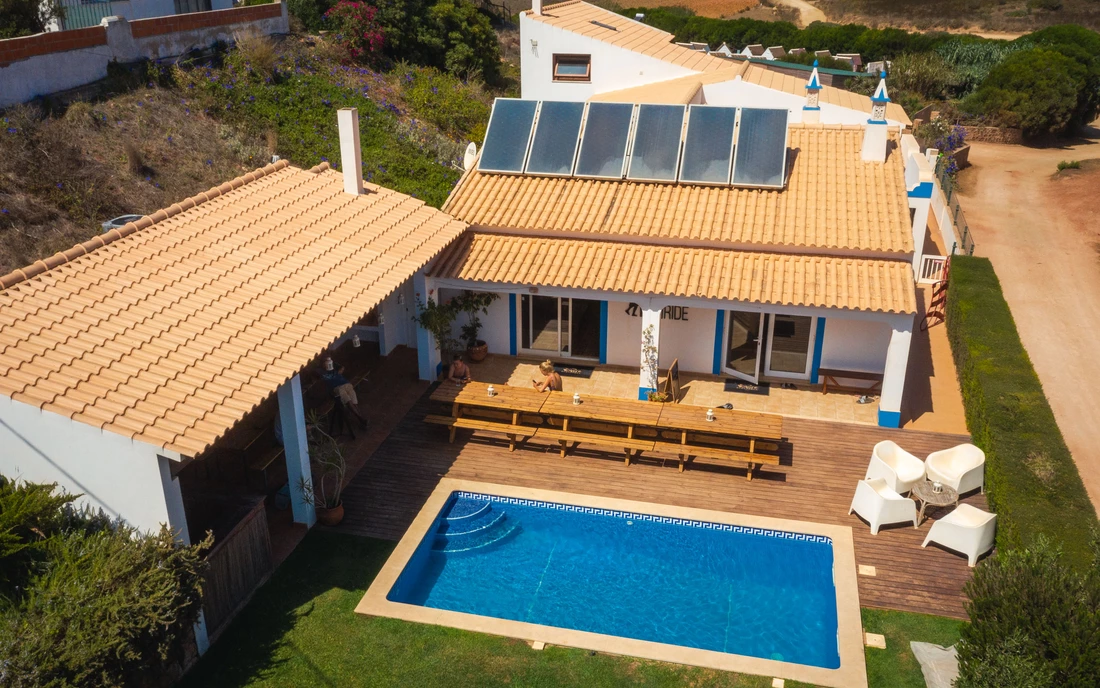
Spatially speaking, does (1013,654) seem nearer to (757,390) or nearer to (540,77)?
(757,390)

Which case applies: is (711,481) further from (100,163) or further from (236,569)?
(100,163)

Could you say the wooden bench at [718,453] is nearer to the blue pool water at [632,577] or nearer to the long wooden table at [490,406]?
the blue pool water at [632,577]

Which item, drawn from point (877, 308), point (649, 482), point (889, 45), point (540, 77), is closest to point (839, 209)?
point (877, 308)

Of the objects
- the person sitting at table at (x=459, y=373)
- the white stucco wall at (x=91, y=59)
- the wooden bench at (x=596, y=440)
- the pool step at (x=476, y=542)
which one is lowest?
the pool step at (x=476, y=542)

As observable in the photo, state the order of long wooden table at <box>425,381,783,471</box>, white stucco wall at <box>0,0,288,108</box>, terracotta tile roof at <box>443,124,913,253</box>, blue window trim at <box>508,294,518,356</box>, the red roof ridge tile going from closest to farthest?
the red roof ridge tile → long wooden table at <box>425,381,783,471</box> → terracotta tile roof at <box>443,124,913,253</box> → blue window trim at <box>508,294,518,356</box> → white stucco wall at <box>0,0,288,108</box>

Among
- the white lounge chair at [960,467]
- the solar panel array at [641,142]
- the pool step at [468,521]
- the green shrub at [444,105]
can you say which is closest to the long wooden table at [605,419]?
the pool step at [468,521]

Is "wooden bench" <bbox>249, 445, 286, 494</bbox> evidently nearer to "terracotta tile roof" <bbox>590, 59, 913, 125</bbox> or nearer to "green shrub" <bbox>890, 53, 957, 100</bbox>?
"terracotta tile roof" <bbox>590, 59, 913, 125</bbox>

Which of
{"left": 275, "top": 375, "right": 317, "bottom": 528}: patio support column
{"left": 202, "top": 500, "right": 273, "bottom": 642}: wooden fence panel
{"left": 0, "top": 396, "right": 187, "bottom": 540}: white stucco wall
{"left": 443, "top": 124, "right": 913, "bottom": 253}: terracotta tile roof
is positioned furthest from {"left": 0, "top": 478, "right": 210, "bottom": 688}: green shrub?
{"left": 443, "top": 124, "right": 913, "bottom": 253}: terracotta tile roof
